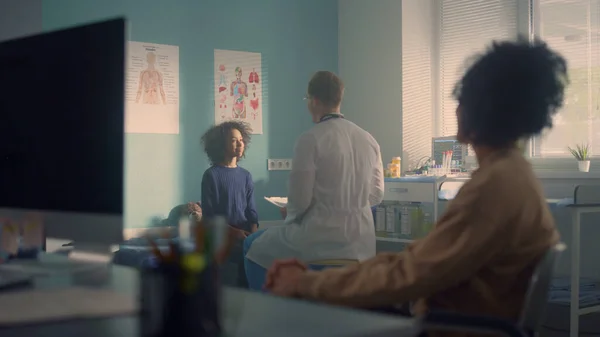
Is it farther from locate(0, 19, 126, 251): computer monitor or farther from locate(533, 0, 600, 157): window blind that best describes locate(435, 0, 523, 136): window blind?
locate(0, 19, 126, 251): computer monitor

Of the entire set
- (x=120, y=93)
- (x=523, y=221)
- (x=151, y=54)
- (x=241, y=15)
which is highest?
(x=241, y=15)

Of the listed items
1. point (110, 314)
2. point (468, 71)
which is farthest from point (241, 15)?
point (110, 314)

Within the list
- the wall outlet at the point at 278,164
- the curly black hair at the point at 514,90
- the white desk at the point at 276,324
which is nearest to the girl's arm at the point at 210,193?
the wall outlet at the point at 278,164

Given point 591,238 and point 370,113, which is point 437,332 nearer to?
point 591,238

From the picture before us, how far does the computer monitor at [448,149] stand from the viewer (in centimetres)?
483

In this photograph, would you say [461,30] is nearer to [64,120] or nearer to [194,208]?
[194,208]

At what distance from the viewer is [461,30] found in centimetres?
526

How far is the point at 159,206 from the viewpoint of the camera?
477cm

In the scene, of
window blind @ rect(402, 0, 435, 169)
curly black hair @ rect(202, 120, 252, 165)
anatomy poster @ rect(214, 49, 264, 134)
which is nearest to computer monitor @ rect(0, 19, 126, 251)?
curly black hair @ rect(202, 120, 252, 165)

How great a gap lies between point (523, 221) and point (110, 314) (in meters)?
0.80

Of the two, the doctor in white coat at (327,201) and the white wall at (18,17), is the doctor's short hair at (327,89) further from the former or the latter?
the white wall at (18,17)

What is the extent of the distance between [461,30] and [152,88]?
7.79 ft

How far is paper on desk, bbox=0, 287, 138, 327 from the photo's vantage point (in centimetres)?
97

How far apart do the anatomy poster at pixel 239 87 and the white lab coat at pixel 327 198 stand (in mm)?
2107
